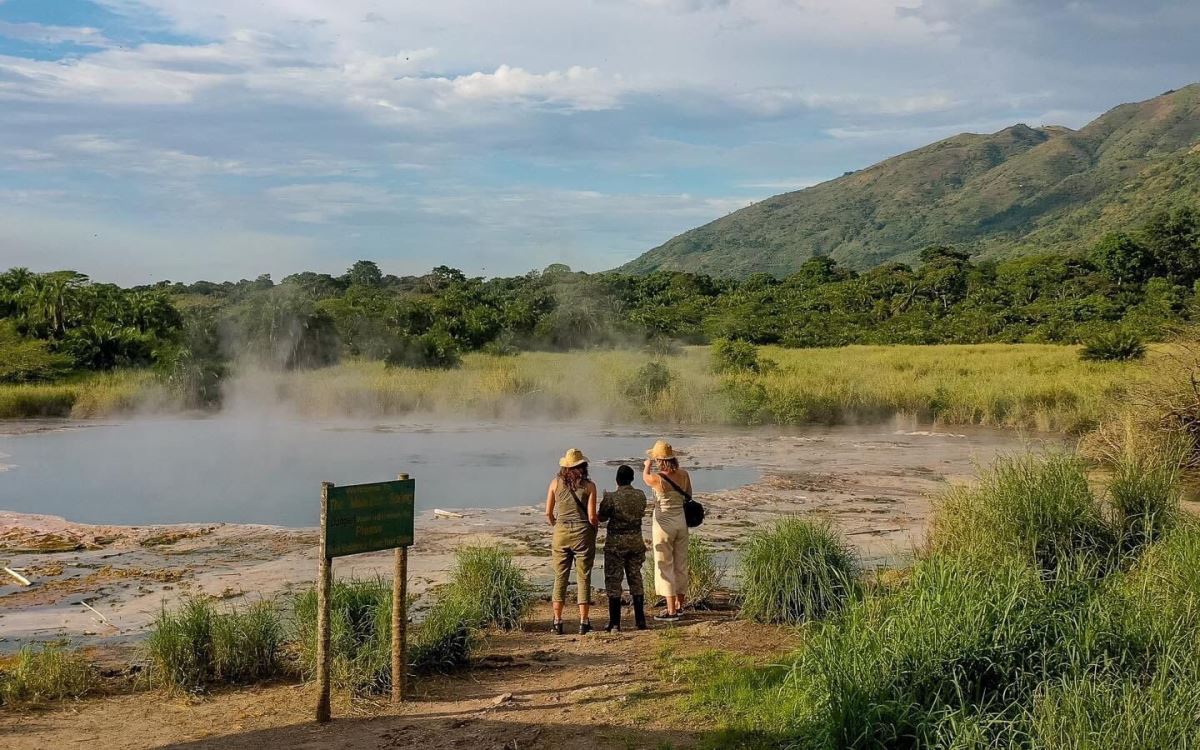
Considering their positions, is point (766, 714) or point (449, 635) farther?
point (449, 635)

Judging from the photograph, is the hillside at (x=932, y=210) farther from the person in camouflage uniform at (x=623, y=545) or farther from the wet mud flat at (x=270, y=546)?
the person in camouflage uniform at (x=623, y=545)

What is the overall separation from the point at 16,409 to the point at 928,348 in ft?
97.2

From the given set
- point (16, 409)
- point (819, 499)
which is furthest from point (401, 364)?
point (819, 499)

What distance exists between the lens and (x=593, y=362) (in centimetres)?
3294

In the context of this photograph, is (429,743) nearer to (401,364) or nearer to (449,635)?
(449,635)

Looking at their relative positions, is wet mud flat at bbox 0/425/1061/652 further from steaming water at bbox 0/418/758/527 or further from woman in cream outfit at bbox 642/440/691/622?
woman in cream outfit at bbox 642/440/691/622

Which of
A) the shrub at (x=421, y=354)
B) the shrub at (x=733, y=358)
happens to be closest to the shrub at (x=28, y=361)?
the shrub at (x=421, y=354)

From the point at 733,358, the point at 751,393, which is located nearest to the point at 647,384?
the point at 751,393

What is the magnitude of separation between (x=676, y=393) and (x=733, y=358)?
17.6ft

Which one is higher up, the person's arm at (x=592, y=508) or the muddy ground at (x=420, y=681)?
the person's arm at (x=592, y=508)

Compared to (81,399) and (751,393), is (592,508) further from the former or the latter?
(81,399)

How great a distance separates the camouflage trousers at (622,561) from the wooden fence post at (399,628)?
199 cm

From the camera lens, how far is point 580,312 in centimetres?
4478

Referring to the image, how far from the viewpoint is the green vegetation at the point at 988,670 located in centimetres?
467
